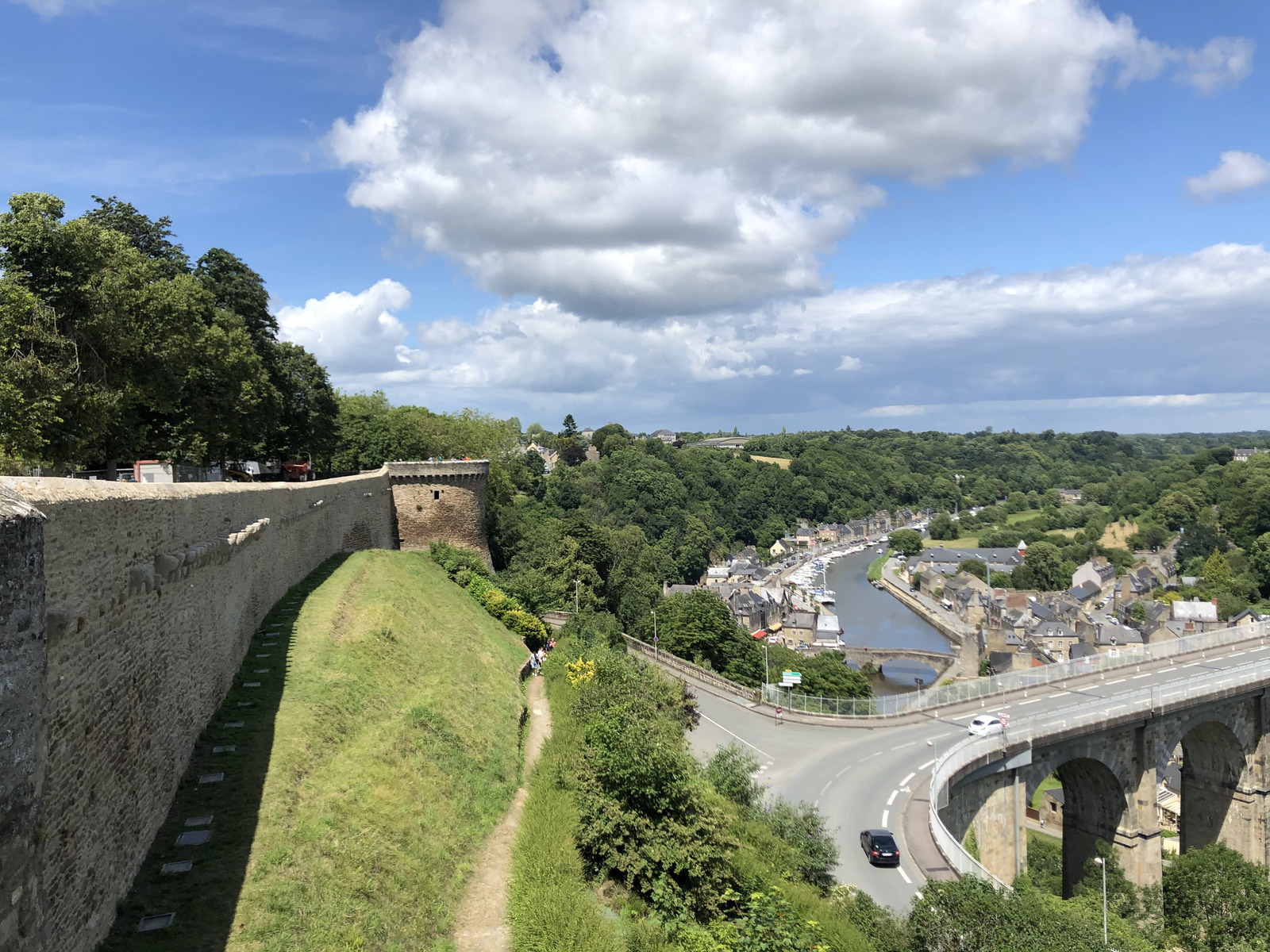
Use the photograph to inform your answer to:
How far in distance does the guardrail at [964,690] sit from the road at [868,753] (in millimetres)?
736

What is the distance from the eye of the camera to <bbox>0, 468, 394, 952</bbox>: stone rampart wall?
638 centimetres

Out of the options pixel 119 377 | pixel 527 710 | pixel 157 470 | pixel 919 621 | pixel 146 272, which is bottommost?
pixel 919 621

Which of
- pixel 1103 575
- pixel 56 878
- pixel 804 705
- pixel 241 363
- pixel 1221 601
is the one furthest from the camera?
pixel 1103 575

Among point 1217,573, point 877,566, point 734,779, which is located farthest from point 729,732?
point 877,566

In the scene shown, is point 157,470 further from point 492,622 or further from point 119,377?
point 492,622

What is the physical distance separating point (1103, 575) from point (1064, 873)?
9490 centimetres

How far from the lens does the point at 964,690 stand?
38.8m

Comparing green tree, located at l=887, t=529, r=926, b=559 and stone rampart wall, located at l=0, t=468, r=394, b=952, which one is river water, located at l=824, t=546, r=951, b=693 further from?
stone rampart wall, located at l=0, t=468, r=394, b=952

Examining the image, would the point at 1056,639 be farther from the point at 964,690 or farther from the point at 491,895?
the point at 491,895

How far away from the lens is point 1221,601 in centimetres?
9719

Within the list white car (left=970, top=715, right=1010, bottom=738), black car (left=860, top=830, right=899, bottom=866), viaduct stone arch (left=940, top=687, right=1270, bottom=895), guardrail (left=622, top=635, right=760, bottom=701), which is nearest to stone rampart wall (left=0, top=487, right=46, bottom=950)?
black car (left=860, top=830, right=899, bottom=866)

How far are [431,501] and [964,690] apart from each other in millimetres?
29490

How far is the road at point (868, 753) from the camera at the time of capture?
77.0 feet

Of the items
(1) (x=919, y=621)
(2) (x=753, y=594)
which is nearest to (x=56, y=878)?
(2) (x=753, y=594)
